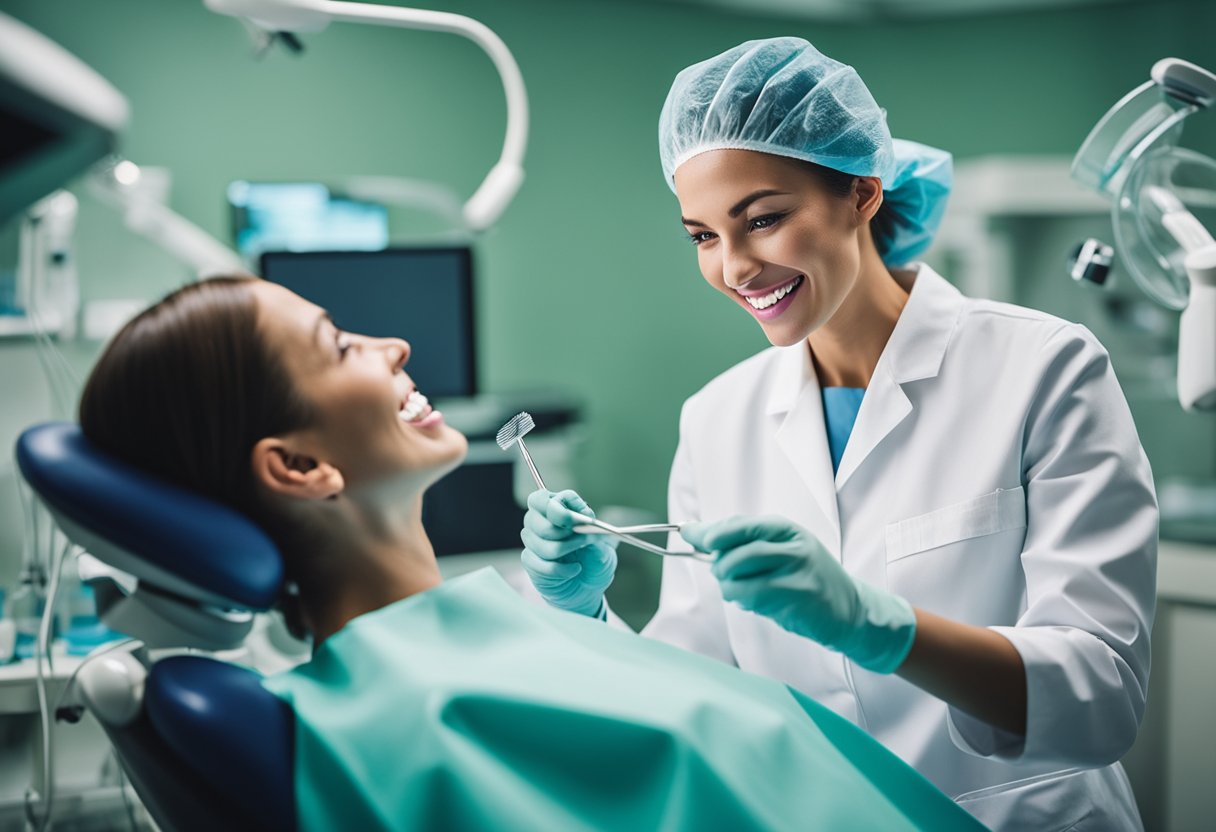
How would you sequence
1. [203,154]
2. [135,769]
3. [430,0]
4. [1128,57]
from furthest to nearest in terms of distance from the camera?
[1128,57], [430,0], [203,154], [135,769]

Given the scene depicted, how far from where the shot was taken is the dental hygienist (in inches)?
40.0

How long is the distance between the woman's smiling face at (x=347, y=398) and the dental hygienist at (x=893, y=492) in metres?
→ 0.18

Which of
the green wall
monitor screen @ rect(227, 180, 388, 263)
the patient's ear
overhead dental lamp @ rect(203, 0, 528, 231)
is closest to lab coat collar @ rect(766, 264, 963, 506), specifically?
the patient's ear

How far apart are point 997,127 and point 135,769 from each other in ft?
13.7

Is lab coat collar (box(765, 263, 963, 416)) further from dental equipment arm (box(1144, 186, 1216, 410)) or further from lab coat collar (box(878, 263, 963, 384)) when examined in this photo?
dental equipment arm (box(1144, 186, 1216, 410))

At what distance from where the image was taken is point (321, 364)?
3.62ft

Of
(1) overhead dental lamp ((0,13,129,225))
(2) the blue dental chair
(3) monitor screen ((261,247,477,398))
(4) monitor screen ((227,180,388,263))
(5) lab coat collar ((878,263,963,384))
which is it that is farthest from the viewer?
(4) monitor screen ((227,180,388,263))

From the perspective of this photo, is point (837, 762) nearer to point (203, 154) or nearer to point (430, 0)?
point (203, 154)

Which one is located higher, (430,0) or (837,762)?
(430,0)

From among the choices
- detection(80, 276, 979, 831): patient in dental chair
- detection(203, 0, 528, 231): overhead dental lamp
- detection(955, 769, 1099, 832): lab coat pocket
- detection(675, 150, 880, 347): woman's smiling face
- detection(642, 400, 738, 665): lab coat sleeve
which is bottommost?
detection(955, 769, 1099, 832): lab coat pocket

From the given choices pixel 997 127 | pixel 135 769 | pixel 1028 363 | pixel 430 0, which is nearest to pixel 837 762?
pixel 1028 363

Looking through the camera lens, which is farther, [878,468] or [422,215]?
[422,215]

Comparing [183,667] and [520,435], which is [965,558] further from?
[183,667]

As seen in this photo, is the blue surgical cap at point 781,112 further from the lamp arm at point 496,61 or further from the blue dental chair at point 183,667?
the blue dental chair at point 183,667
